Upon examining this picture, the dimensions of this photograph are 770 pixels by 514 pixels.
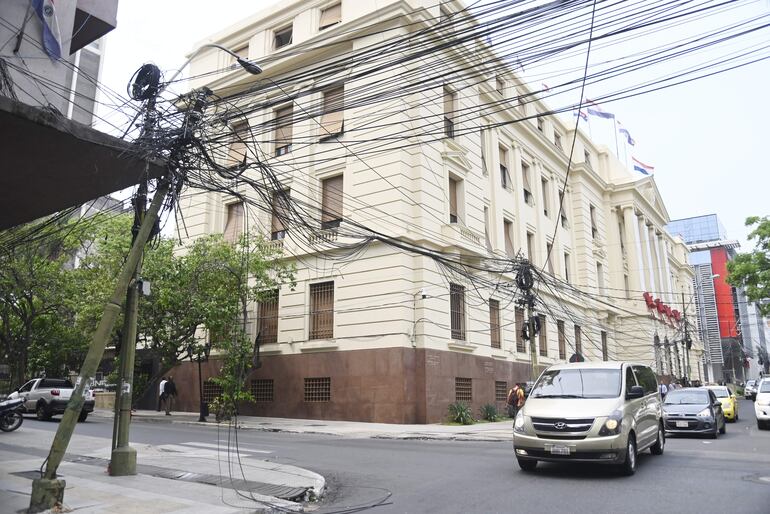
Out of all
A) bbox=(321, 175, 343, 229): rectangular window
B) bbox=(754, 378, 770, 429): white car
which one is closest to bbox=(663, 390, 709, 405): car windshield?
bbox=(754, 378, 770, 429): white car

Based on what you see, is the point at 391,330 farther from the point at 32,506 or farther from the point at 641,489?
the point at 32,506

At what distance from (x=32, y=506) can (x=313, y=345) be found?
55.1 feet

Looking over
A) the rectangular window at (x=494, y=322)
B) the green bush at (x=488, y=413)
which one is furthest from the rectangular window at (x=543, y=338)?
the green bush at (x=488, y=413)

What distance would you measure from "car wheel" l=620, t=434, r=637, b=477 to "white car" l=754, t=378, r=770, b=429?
11.9 m

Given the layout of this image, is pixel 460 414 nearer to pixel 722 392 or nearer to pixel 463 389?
pixel 463 389

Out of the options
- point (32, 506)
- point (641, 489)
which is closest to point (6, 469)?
point (32, 506)

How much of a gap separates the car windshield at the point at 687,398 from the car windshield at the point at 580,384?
321 inches

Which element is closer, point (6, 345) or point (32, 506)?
point (32, 506)

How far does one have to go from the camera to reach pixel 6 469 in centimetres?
969

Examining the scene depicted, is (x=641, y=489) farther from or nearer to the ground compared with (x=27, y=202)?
nearer to the ground

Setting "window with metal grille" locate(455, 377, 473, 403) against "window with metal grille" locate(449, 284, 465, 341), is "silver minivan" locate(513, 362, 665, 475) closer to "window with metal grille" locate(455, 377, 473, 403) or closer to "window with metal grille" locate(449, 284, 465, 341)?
"window with metal grille" locate(455, 377, 473, 403)

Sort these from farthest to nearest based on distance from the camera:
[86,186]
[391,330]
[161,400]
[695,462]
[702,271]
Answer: [702,271] → [161,400] → [391,330] → [695,462] → [86,186]

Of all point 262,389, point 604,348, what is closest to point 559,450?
point 262,389

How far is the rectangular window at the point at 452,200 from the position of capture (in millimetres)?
25688
